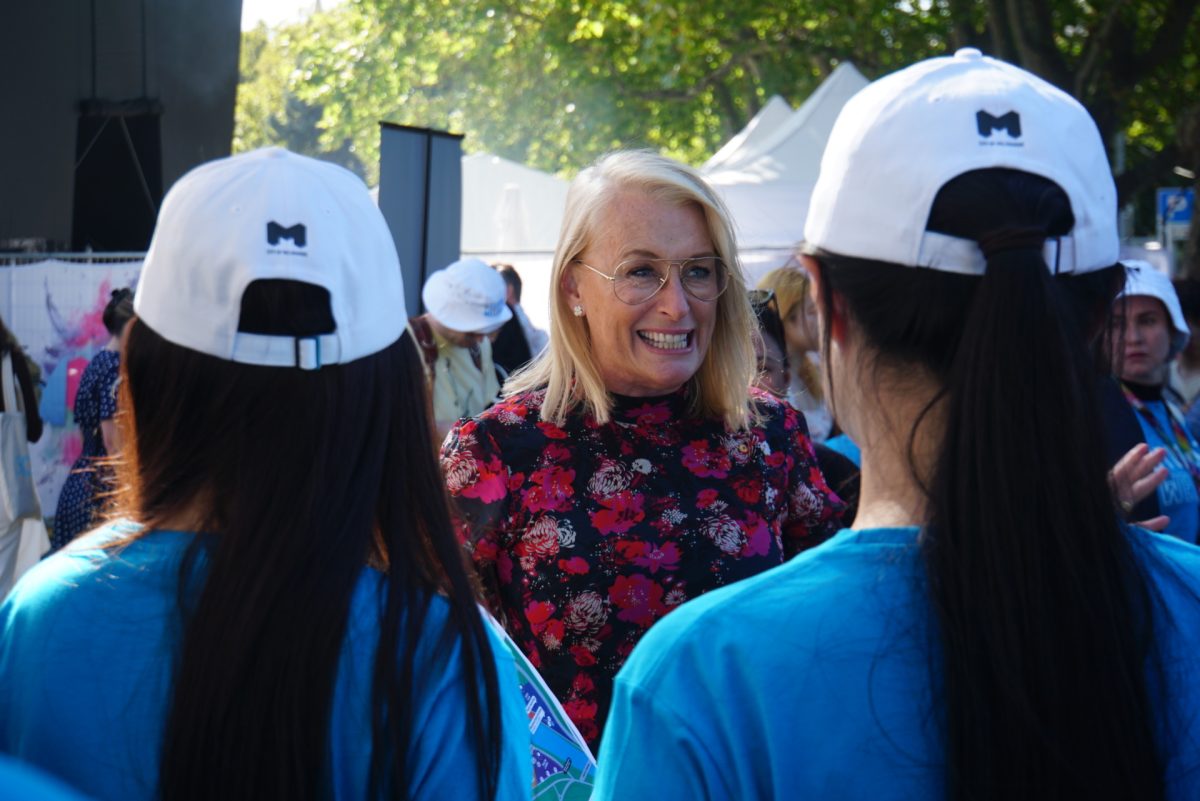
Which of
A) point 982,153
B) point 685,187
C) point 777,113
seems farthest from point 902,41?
point 982,153

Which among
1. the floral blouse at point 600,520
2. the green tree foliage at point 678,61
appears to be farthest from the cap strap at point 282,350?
the green tree foliage at point 678,61

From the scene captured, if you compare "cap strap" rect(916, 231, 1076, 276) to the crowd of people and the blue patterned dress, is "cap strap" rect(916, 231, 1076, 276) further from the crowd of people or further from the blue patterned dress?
the blue patterned dress

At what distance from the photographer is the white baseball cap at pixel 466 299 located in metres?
7.69

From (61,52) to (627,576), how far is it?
8293 millimetres

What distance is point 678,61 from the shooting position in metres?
17.8

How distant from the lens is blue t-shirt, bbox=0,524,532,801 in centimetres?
149

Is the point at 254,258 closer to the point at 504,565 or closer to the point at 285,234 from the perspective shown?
the point at 285,234

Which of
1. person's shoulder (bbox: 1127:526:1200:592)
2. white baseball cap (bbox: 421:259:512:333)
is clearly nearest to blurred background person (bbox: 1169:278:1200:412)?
white baseball cap (bbox: 421:259:512:333)

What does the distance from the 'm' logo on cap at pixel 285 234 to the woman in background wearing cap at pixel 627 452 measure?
4.26 ft

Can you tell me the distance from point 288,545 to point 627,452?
1.39m

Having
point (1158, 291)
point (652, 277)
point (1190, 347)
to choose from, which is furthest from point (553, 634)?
point (1190, 347)

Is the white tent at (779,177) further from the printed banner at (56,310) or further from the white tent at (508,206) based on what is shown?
the printed banner at (56,310)

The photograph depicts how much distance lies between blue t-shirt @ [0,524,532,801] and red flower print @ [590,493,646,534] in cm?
122

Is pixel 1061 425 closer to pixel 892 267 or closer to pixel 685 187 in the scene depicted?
pixel 892 267
